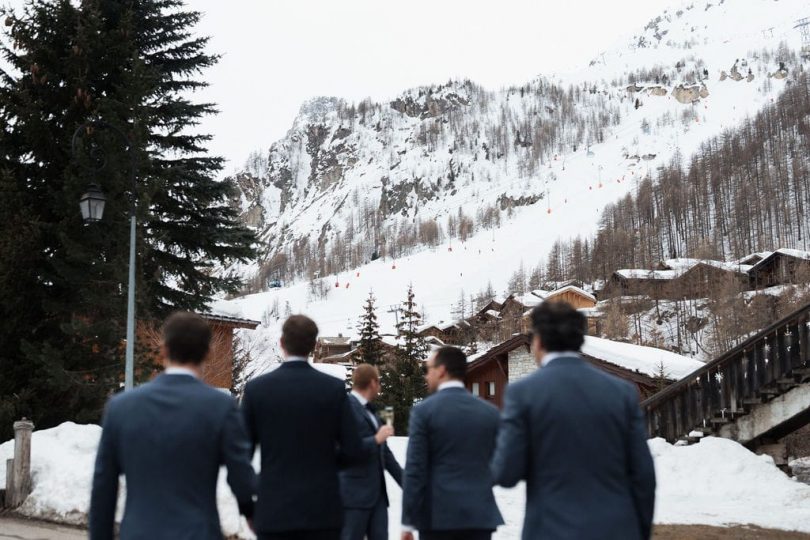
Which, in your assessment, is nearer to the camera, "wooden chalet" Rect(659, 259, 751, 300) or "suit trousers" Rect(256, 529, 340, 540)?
"suit trousers" Rect(256, 529, 340, 540)

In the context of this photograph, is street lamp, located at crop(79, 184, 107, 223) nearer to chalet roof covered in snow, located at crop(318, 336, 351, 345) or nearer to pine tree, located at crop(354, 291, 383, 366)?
pine tree, located at crop(354, 291, 383, 366)

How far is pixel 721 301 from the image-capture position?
69750 mm

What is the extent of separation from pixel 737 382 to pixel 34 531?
12.7 metres

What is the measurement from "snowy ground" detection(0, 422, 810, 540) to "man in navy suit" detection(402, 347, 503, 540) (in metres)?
4.76

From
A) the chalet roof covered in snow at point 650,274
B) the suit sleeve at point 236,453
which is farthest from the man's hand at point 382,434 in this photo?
the chalet roof covered in snow at point 650,274

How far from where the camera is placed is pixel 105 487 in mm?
3449

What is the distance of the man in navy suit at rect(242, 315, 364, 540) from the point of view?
159 inches

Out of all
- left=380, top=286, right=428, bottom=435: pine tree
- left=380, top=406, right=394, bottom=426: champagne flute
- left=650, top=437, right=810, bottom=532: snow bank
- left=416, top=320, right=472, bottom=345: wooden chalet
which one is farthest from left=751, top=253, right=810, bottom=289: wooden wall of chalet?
left=380, top=406, right=394, bottom=426: champagne flute

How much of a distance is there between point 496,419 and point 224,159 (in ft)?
60.7

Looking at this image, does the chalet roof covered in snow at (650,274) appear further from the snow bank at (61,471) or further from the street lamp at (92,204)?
the snow bank at (61,471)

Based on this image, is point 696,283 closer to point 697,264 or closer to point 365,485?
point 697,264

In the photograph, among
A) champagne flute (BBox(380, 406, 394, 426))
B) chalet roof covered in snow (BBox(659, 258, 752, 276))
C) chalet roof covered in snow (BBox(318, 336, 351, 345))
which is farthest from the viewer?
chalet roof covered in snow (BBox(318, 336, 351, 345))

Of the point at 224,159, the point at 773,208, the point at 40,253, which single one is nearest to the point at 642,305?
the point at 773,208

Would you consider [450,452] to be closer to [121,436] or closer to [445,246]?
[121,436]
